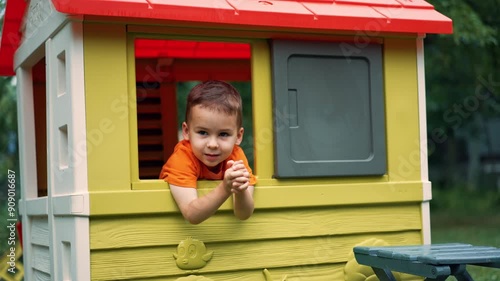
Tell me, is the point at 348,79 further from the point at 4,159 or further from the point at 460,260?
the point at 4,159

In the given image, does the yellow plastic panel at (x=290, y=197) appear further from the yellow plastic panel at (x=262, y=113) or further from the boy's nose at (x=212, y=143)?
the boy's nose at (x=212, y=143)

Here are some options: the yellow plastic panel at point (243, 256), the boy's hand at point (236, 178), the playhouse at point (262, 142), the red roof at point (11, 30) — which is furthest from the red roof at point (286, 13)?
the red roof at point (11, 30)

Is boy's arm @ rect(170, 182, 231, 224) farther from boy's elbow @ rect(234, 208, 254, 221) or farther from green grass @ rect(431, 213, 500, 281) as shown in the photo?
green grass @ rect(431, 213, 500, 281)

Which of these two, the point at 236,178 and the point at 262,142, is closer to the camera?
the point at 236,178

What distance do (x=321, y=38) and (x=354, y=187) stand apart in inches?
34.7

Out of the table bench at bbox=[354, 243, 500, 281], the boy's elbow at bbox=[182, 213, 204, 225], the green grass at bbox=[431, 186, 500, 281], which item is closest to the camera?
the table bench at bbox=[354, 243, 500, 281]

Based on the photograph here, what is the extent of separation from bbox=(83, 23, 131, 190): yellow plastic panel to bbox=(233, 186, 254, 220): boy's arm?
0.56 meters

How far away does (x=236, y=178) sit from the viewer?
3760 mm

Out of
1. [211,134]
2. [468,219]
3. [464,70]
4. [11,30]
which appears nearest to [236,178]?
[211,134]

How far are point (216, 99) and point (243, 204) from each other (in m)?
0.56

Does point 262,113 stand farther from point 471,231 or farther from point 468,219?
point 468,219

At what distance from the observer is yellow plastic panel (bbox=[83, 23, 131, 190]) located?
12.6ft

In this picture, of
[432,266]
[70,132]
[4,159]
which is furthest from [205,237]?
[4,159]

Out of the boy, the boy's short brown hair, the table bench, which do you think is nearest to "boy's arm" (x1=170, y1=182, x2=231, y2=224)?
the boy
